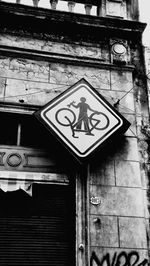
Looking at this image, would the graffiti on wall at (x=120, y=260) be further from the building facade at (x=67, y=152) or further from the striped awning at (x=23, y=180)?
the striped awning at (x=23, y=180)

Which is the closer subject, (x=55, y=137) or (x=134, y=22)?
(x=55, y=137)

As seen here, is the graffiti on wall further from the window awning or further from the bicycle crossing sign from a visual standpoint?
the bicycle crossing sign

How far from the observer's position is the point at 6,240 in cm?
761

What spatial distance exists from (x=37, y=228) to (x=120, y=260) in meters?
1.87

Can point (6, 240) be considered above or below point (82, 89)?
below

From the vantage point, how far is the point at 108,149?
28.8 feet

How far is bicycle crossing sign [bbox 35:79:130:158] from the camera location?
27.6 ft

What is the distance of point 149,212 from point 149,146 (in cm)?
168

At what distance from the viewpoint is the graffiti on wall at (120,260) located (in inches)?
298

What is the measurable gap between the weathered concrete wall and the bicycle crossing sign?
0.36 m

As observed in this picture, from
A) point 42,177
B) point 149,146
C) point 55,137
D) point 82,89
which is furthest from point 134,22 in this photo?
point 42,177

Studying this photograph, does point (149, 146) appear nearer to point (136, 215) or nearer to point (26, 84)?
point (136, 215)

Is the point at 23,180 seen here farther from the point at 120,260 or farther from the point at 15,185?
the point at 120,260

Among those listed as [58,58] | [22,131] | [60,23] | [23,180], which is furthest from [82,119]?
[60,23]
